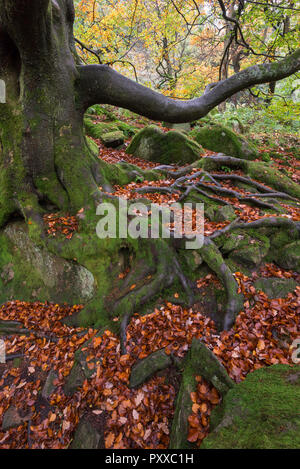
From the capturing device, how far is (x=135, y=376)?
10.4 ft

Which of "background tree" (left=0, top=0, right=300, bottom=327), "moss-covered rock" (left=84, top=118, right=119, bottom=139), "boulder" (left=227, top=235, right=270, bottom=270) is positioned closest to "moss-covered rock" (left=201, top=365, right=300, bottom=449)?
"background tree" (left=0, top=0, right=300, bottom=327)

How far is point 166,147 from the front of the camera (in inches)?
352

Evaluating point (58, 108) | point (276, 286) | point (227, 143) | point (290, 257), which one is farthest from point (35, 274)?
point (227, 143)

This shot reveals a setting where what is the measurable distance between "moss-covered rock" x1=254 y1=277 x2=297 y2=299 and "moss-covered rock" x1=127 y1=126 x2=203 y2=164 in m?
5.84

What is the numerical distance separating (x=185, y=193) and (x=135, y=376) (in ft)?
14.7

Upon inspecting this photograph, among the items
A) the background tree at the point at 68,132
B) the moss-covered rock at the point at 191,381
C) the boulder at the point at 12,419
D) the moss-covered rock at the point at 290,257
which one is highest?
the background tree at the point at 68,132

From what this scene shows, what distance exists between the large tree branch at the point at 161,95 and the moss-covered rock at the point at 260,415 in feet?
14.4

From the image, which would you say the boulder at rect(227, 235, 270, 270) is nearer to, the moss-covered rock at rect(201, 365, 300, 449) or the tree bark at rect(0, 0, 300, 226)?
the moss-covered rock at rect(201, 365, 300, 449)

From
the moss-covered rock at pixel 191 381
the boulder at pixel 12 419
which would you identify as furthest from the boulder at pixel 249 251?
the boulder at pixel 12 419

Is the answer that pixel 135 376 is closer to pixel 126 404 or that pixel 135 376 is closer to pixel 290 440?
pixel 126 404

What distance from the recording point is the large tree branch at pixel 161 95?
4352 millimetres

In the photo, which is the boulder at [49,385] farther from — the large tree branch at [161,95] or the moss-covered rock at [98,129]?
the moss-covered rock at [98,129]

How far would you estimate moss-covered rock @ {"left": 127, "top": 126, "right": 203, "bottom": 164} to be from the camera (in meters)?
8.73

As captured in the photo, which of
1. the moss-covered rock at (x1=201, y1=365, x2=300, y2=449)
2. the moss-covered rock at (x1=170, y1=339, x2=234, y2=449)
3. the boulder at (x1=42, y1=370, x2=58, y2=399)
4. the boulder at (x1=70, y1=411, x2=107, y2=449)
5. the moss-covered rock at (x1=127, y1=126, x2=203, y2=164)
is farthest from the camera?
the moss-covered rock at (x1=127, y1=126, x2=203, y2=164)
